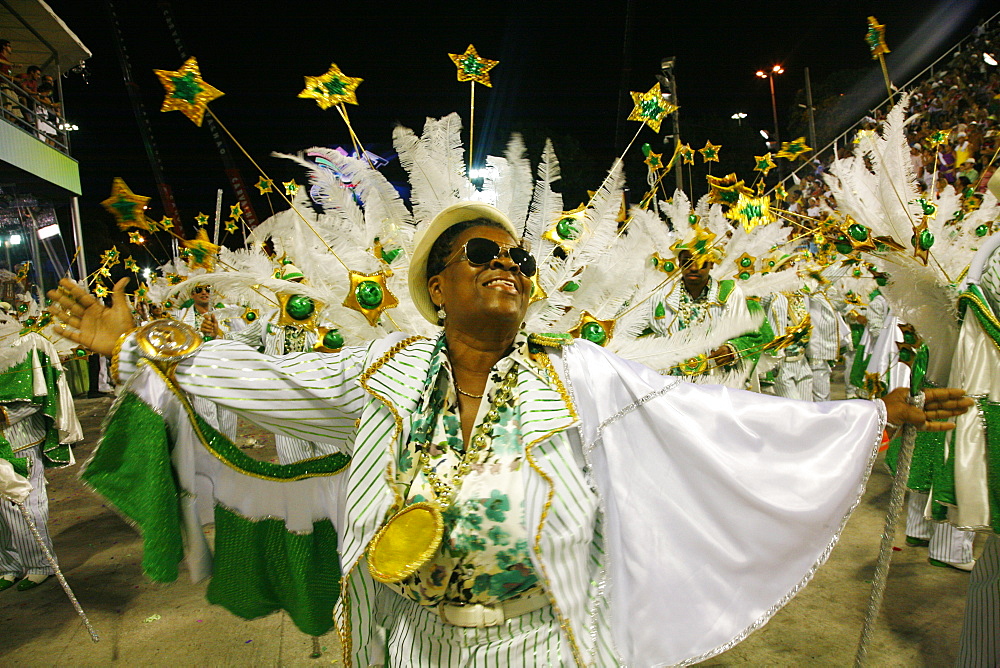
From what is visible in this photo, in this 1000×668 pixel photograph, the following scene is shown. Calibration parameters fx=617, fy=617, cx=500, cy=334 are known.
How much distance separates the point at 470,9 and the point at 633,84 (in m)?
3.96

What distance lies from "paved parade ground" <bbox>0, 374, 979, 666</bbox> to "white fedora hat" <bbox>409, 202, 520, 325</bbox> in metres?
2.39

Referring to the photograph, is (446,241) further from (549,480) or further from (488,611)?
(488,611)

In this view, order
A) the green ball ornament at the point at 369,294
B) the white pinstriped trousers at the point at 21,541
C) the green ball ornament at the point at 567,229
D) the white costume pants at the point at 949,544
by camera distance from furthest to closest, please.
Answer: the white pinstriped trousers at the point at 21,541
the white costume pants at the point at 949,544
the green ball ornament at the point at 567,229
the green ball ornament at the point at 369,294

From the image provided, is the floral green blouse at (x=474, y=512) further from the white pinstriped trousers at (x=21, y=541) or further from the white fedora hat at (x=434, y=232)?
the white pinstriped trousers at (x=21, y=541)

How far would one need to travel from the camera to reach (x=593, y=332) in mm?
2293

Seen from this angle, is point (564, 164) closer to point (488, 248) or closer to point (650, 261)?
point (650, 261)

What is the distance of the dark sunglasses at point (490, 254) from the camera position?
175 cm

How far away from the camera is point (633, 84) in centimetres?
1211

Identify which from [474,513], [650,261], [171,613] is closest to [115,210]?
[474,513]

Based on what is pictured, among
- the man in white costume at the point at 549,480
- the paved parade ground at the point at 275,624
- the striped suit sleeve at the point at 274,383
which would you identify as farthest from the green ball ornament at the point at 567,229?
the paved parade ground at the point at 275,624

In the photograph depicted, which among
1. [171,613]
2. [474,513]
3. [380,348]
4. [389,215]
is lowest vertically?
[171,613]

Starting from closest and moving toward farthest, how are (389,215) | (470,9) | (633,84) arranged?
(389,215) → (470,9) → (633,84)

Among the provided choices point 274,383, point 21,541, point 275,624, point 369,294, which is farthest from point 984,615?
point 21,541

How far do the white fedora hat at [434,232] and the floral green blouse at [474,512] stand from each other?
0.43 metres
